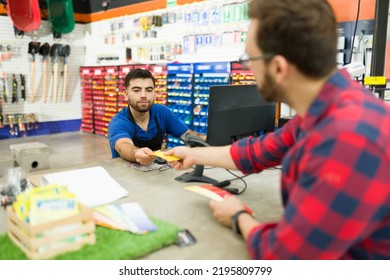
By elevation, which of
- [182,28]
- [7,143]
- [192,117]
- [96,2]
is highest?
[96,2]

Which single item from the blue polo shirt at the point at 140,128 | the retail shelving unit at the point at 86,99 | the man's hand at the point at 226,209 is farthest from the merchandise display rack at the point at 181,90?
the man's hand at the point at 226,209

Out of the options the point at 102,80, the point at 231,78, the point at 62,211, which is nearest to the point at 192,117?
the point at 231,78

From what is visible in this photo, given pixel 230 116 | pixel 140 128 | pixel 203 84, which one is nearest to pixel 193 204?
pixel 230 116

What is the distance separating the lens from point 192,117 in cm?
572

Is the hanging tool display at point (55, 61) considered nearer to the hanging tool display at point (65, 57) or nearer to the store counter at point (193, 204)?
the hanging tool display at point (65, 57)

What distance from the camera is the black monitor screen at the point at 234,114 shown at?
198 cm

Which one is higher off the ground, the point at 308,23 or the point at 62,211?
the point at 308,23

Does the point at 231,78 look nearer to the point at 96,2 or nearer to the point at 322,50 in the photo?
the point at 322,50

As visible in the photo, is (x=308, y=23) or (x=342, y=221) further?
(x=308, y=23)

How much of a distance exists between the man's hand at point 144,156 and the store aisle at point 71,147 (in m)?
3.81

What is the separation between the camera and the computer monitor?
1978 millimetres

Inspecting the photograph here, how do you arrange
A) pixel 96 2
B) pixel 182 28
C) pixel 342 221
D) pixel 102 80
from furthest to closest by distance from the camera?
pixel 96 2, pixel 102 80, pixel 182 28, pixel 342 221

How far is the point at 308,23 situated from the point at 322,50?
9 centimetres

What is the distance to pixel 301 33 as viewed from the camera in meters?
0.99
